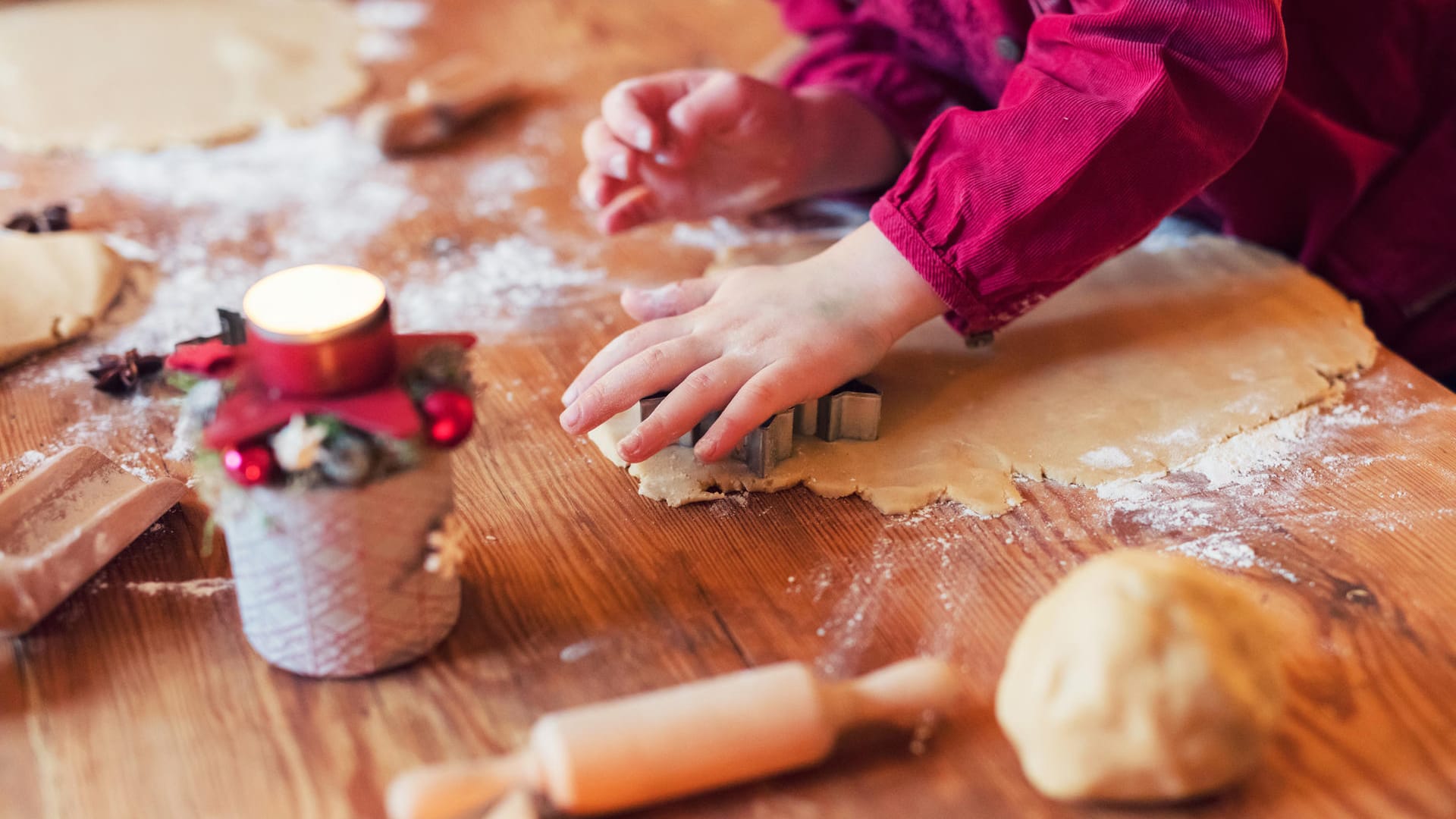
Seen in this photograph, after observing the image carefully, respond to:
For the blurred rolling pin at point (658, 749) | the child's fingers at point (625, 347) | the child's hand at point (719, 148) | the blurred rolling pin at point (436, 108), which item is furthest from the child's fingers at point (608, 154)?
the blurred rolling pin at point (658, 749)

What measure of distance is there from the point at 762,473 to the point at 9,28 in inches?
57.3

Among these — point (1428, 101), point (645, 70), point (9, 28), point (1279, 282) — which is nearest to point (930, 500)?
point (1279, 282)

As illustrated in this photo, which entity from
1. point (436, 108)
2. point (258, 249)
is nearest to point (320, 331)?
point (258, 249)

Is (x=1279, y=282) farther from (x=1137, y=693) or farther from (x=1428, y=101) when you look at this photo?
(x=1137, y=693)

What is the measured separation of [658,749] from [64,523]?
1.39 ft

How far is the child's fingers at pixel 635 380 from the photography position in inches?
28.6

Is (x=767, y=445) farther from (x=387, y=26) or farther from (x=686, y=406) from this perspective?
(x=387, y=26)

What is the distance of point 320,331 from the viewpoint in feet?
1.63

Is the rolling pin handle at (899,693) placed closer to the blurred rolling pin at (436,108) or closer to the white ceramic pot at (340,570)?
the white ceramic pot at (340,570)

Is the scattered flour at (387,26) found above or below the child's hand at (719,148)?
below

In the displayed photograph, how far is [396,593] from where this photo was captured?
56 cm

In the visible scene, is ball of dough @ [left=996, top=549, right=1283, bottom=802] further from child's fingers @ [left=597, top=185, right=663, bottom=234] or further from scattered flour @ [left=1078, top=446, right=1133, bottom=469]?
child's fingers @ [left=597, top=185, right=663, bottom=234]

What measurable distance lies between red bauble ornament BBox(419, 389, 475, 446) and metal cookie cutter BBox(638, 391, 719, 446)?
227 mm

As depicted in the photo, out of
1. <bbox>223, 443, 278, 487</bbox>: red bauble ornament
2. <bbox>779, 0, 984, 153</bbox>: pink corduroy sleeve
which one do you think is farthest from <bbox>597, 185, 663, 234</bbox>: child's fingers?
<bbox>223, 443, 278, 487</bbox>: red bauble ornament
